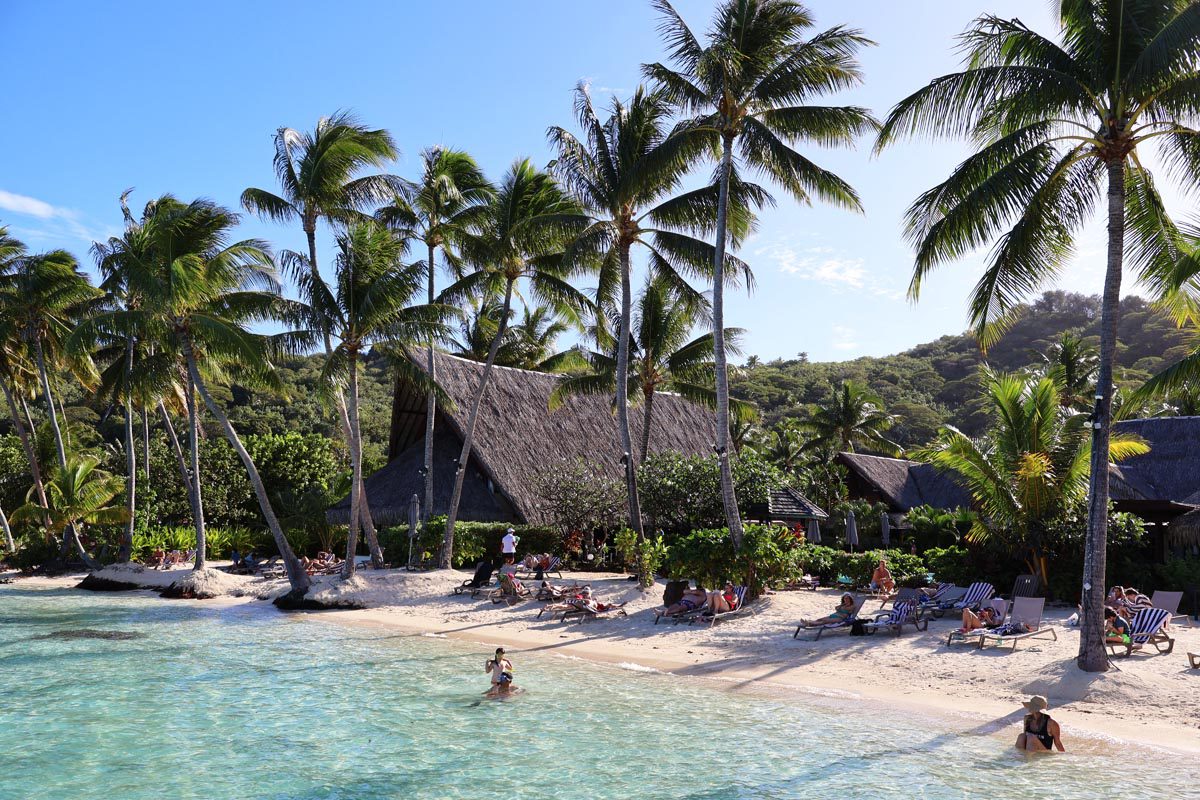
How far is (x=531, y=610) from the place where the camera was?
58.1 ft

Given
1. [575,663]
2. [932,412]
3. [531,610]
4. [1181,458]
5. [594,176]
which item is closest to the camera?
[575,663]

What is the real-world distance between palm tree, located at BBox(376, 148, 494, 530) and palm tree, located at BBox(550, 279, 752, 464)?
4396 millimetres

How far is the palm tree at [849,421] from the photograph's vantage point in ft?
122

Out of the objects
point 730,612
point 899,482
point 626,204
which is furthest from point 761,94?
point 899,482

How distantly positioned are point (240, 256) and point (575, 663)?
1252 centimetres

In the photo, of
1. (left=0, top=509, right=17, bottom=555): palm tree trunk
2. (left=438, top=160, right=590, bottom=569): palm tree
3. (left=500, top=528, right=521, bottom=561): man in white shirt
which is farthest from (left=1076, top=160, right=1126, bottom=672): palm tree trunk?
(left=0, top=509, right=17, bottom=555): palm tree trunk

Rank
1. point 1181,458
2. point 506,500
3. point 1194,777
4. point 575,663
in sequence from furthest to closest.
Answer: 1. point 506,500
2. point 1181,458
3. point 575,663
4. point 1194,777

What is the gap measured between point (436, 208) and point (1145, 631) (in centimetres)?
1784

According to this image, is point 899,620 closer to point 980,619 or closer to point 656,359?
point 980,619

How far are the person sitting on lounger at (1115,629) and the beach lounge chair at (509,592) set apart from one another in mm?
10960

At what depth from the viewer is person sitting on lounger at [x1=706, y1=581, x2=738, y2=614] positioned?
15375 mm

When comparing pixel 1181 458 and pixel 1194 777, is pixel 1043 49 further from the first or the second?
pixel 1181 458

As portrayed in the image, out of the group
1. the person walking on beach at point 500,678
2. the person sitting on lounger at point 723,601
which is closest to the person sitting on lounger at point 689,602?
the person sitting on lounger at point 723,601

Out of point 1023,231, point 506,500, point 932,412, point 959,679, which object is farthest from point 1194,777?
point 932,412
